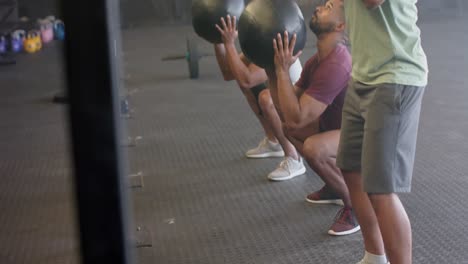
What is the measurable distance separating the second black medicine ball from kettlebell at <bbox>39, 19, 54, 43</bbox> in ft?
15.0

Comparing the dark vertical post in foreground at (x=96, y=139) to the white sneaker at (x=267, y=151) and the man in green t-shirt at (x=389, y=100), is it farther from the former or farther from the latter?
the white sneaker at (x=267, y=151)

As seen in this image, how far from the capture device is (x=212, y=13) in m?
2.61

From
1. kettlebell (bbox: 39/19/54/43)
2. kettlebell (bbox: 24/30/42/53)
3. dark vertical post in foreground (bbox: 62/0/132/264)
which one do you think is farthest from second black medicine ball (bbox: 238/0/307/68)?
kettlebell (bbox: 39/19/54/43)

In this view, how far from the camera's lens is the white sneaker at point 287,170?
264 centimetres

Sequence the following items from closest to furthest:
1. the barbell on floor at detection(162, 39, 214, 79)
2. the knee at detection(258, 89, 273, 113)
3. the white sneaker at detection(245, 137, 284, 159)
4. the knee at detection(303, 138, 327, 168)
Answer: the knee at detection(303, 138, 327, 168), the knee at detection(258, 89, 273, 113), the white sneaker at detection(245, 137, 284, 159), the barbell on floor at detection(162, 39, 214, 79)

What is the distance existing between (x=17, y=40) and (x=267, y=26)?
441 centimetres

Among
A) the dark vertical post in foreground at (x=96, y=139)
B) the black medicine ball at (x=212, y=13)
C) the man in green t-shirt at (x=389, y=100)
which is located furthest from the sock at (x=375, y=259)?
the dark vertical post in foreground at (x=96, y=139)

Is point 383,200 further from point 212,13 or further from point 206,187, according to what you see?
point 212,13

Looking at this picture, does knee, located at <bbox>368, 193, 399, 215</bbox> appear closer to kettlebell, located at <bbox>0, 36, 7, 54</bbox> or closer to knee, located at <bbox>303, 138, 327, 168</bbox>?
knee, located at <bbox>303, 138, 327, 168</bbox>

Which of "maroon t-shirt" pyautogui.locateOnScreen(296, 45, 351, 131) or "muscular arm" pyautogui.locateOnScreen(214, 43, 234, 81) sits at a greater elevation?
"maroon t-shirt" pyautogui.locateOnScreen(296, 45, 351, 131)

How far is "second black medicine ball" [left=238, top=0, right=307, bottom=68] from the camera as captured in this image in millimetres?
2043

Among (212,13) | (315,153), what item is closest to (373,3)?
(315,153)

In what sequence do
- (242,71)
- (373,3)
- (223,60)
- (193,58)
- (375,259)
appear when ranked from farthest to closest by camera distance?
(193,58) < (223,60) < (242,71) < (375,259) < (373,3)

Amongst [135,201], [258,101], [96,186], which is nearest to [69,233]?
[135,201]
